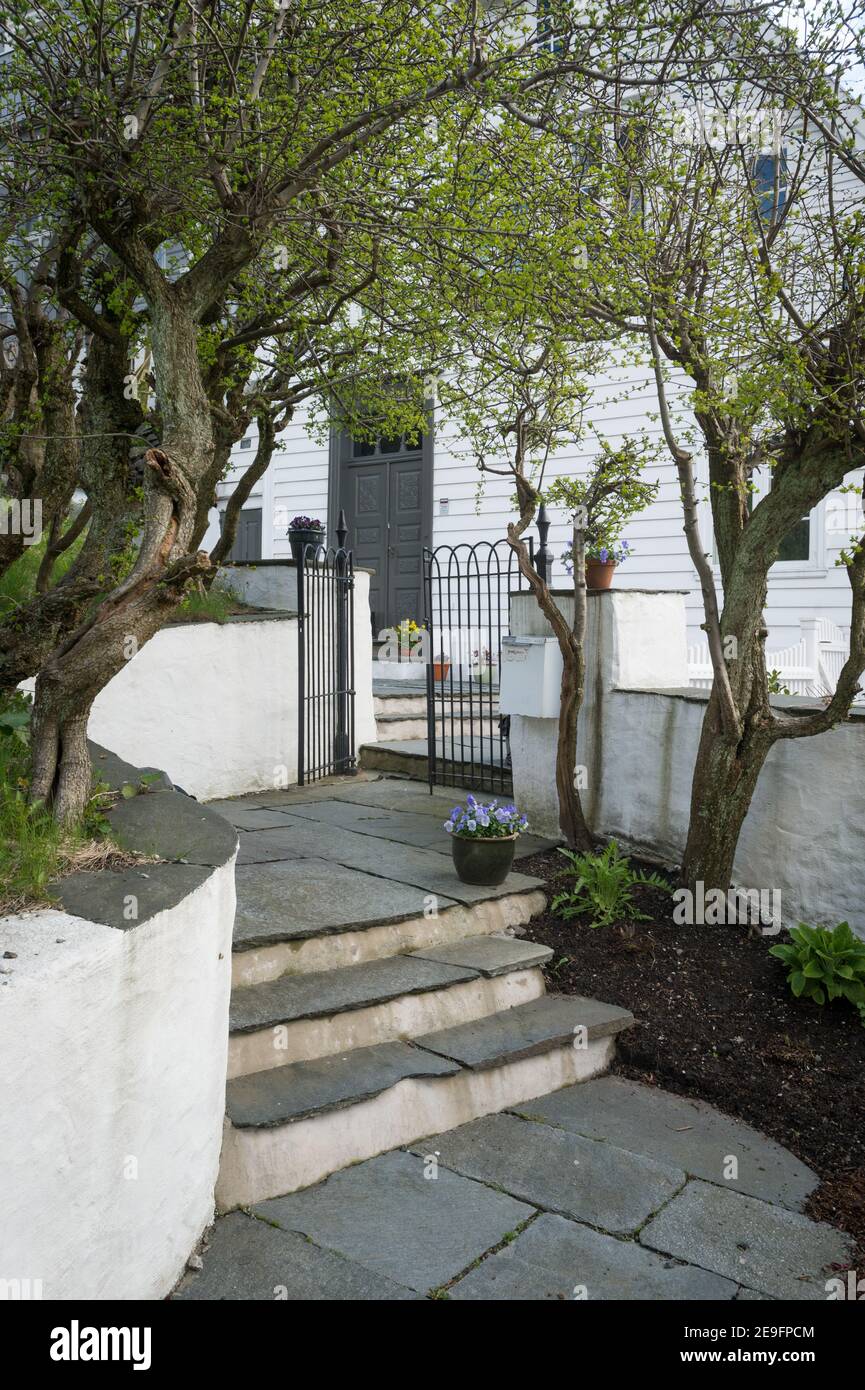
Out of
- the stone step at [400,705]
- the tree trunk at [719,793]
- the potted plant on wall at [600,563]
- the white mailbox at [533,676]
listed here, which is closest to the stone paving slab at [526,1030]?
the tree trunk at [719,793]

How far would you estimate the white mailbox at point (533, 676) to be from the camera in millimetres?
5969

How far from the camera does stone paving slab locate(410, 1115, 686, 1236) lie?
10.1 ft

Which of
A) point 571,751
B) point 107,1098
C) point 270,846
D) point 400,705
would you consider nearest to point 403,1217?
point 107,1098

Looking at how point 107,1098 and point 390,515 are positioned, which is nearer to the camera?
point 107,1098

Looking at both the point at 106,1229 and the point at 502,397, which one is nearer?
the point at 106,1229

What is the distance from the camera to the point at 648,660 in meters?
Result: 6.00

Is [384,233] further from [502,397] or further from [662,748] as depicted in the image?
[502,397]

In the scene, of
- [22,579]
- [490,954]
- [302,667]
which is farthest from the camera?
[302,667]

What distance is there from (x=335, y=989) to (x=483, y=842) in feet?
4.51

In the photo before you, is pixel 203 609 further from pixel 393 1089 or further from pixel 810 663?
pixel 810 663

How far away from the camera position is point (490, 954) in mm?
4508

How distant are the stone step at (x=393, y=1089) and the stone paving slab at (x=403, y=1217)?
0.29 ft

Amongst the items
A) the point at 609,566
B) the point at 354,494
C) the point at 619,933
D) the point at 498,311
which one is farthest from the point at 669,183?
the point at 354,494

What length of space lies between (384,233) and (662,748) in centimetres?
298
